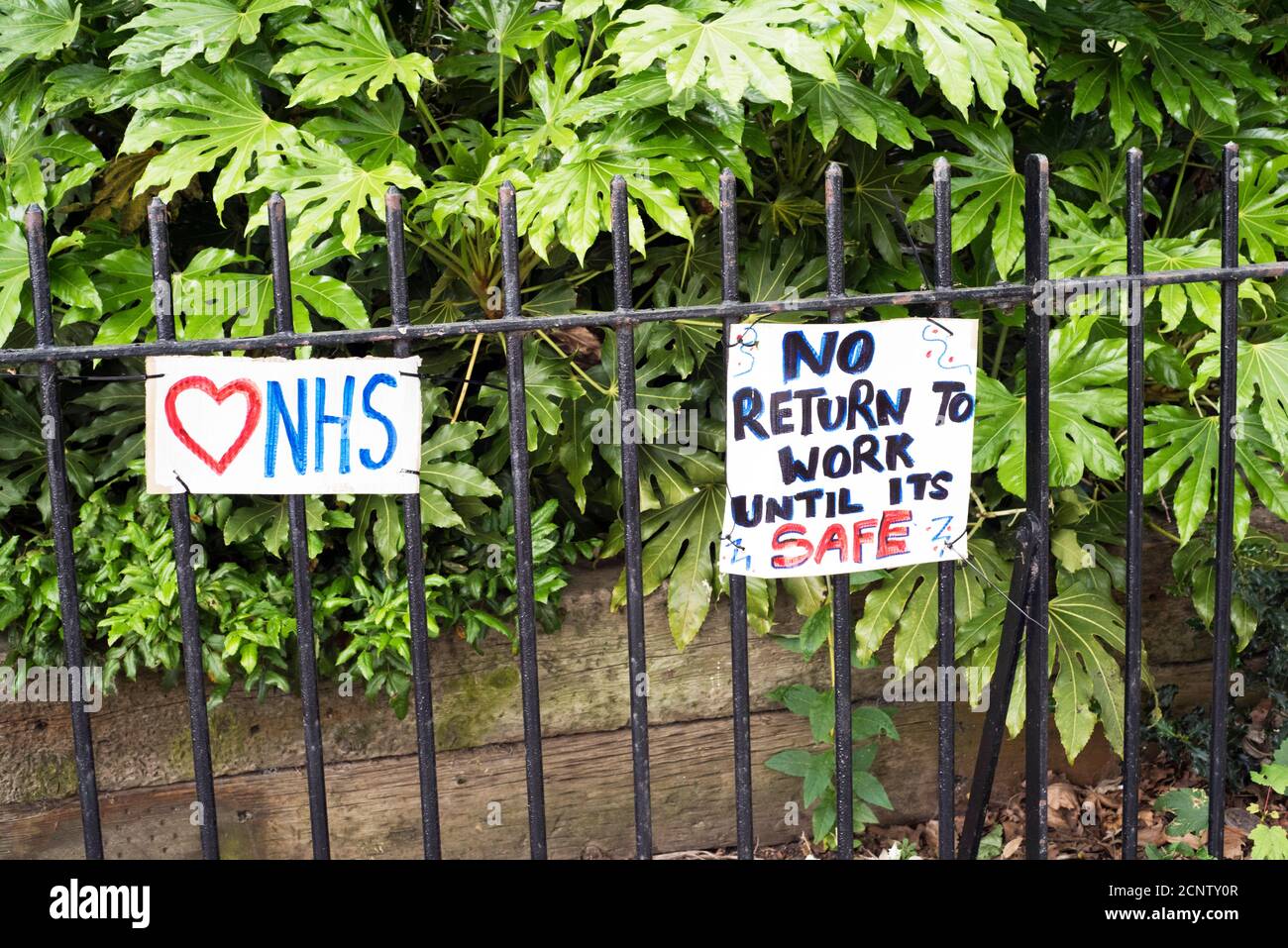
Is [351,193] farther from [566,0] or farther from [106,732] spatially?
[106,732]

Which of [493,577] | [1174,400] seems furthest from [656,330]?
Result: [1174,400]

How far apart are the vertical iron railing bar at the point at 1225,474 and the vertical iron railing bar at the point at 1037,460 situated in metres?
0.32

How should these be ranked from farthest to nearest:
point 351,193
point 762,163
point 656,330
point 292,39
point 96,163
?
point 762,163, point 656,330, point 96,163, point 292,39, point 351,193

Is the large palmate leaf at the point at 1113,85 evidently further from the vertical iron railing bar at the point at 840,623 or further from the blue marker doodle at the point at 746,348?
the blue marker doodle at the point at 746,348

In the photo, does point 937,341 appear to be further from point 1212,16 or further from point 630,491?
point 1212,16

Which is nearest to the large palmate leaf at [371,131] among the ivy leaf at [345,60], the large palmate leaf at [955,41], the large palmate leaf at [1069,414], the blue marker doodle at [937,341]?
the ivy leaf at [345,60]

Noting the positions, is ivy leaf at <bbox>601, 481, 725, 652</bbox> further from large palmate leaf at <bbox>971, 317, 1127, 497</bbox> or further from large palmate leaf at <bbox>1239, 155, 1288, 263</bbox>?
large palmate leaf at <bbox>1239, 155, 1288, 263</bbox>

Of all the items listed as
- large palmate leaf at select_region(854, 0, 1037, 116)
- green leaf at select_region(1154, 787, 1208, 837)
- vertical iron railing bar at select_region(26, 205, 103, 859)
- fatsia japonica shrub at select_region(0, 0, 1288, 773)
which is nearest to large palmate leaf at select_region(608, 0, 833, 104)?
fatsia japonica shrub at select_region(0, 0, 1288, 773)

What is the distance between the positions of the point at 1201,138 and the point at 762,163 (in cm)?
124

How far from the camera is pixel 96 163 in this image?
2859 mm

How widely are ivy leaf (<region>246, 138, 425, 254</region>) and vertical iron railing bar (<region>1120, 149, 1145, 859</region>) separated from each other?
1.44 metres

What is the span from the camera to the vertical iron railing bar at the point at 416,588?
1.95m

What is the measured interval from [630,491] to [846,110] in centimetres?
115

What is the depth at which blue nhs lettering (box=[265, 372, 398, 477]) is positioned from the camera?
76.9 inches
